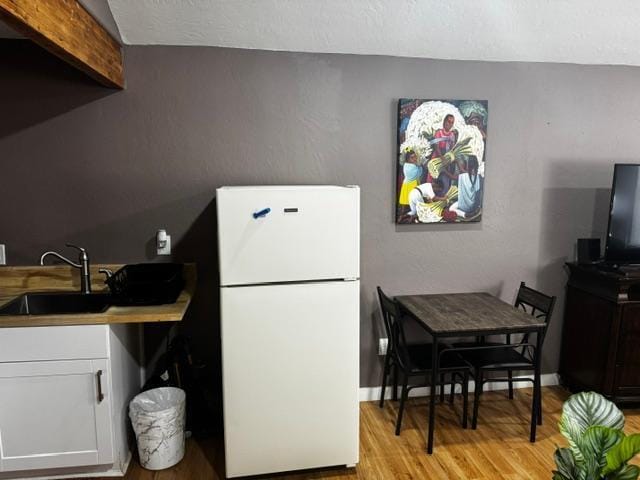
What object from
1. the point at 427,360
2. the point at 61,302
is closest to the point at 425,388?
the point at 427,360

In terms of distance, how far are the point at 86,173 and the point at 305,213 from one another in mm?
1389

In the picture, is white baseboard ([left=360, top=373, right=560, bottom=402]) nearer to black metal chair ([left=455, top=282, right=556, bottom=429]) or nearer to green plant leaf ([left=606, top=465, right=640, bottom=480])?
black metal chair ([left=455, top=282, right=556, bottom=429])

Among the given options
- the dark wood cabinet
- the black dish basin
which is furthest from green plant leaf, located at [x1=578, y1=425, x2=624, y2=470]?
the black dish basin

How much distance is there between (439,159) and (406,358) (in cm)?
126

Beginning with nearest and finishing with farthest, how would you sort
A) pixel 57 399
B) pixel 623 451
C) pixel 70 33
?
pixel 623 451 → pixel 70 33 → pixel 57 399

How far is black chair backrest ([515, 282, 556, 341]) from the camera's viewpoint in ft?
8.96

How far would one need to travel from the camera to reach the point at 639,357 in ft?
9.47

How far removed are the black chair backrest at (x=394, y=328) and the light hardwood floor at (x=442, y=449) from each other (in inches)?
17.4

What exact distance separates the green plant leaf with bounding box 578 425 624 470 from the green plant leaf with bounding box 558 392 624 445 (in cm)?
5

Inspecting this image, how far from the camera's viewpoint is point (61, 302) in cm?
259

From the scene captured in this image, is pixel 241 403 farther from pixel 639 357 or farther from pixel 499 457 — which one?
pixel 639 357

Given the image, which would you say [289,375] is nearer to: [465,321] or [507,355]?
[465,321]

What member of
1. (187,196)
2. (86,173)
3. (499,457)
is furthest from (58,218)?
(499,457)

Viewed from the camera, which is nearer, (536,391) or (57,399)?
(57,399)
